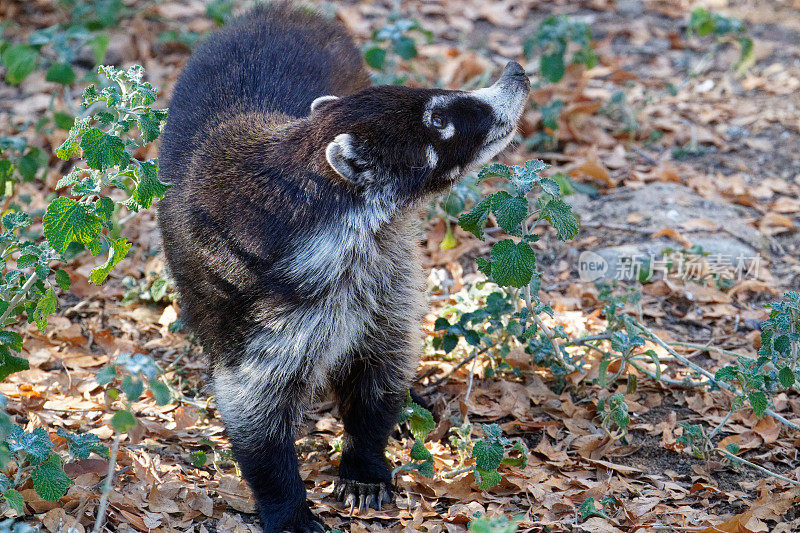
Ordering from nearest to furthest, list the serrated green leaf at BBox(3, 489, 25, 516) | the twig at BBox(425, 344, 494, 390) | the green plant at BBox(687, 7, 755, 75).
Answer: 1. the serrated green leaf at BBox(3, 489, 25, 516)
2. the twig at BBox(425, 344, 494, 390)
3. the green plant at BBox(687, 7, 755, 75)

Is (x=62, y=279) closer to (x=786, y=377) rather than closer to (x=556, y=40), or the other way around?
(x=786, y=377)

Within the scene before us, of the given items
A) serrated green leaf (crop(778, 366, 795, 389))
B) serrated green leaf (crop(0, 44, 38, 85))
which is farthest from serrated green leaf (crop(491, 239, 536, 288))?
serrated green leaf (crop(0, 44, 38, 85))

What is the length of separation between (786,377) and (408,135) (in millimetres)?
1890

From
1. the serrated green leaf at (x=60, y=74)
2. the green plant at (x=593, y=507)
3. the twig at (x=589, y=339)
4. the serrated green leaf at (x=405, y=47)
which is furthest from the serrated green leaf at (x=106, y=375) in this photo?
the serrated green leaf at (x=405, y=47)

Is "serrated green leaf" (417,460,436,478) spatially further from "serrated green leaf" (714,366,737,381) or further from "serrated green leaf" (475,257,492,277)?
"serrated green leaf" (714,366,737,381)

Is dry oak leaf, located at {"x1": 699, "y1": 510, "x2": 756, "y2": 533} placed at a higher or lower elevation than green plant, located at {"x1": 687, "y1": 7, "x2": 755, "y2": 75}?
lower

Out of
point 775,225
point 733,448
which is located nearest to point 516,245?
point 733,448

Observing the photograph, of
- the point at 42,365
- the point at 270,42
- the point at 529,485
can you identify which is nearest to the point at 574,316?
the point at 529,485

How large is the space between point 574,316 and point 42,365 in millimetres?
3039

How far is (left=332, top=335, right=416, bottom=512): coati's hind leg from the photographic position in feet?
13.4

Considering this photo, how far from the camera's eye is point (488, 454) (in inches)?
146

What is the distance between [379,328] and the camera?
13.2 ft

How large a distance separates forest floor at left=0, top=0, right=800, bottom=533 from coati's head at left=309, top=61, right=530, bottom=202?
2.59ft

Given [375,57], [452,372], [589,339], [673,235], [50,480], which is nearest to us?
[50,480]
